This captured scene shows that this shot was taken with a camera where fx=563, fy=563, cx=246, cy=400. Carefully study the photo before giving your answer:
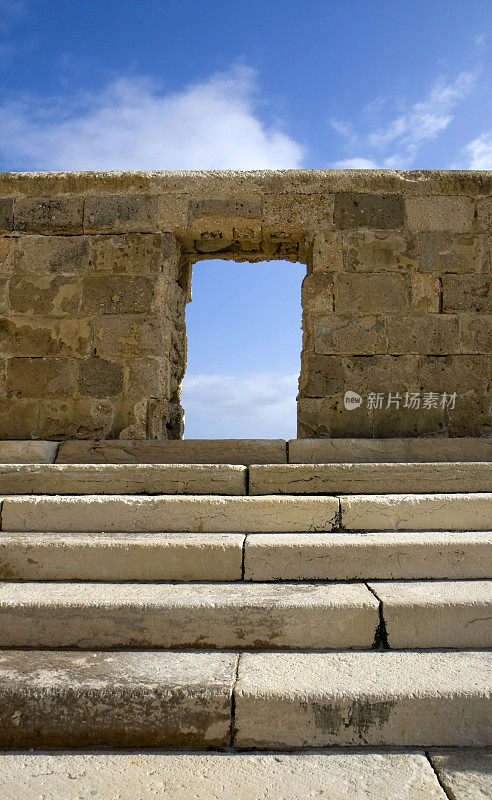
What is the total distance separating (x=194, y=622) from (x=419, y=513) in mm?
1443

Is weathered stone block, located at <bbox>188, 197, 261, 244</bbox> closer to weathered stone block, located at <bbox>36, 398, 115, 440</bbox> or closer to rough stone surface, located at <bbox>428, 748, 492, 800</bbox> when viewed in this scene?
weathered stone block, located at <bbox>36, 398, 115, 440</bbox>

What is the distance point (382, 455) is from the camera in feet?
13.6

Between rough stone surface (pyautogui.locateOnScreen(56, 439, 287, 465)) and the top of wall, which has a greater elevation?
the top of wall

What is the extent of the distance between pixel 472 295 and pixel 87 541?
3.75 metres

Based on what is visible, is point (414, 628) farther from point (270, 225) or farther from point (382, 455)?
point (270, 225)

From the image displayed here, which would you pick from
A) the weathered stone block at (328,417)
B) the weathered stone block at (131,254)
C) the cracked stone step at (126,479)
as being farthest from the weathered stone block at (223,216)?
the cracked stone step at (126,479)

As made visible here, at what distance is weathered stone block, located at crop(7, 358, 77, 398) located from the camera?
480 cm

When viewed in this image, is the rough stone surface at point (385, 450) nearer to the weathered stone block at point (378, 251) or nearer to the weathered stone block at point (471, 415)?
the weathered stone block at point (471, 415)

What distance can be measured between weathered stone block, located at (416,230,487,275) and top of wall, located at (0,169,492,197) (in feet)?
1.29

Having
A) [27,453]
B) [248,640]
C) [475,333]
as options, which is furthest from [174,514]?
[475,333]

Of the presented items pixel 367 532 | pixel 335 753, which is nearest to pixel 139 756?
pixel 335 753

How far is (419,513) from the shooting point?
308 cm

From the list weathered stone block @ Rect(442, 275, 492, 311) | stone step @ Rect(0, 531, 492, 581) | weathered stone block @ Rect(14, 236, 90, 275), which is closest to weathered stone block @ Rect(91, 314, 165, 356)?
weathered stone block @ Rect(14, 236, 90, 275)

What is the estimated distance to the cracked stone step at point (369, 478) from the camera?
3459 mm
